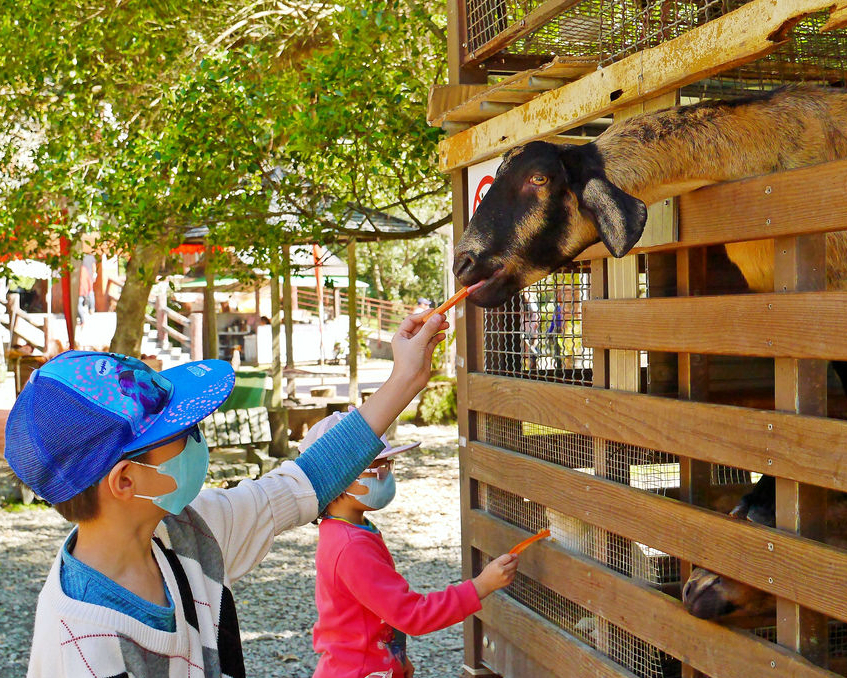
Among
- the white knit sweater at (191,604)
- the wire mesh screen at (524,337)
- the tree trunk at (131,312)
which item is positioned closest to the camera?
the white knit sweater at (191,604)

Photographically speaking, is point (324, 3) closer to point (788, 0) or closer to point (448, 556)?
point (448, 556)

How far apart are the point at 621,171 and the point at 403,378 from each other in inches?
33.6

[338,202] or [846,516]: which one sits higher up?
[338,202]

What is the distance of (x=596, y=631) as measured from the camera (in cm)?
338

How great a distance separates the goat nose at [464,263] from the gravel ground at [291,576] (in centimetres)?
357

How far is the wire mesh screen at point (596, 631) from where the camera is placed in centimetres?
316

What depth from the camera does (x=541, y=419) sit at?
3646 mm

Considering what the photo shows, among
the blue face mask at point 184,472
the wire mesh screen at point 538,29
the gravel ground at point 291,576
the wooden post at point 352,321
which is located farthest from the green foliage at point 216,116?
the blue face mask at point 184,472

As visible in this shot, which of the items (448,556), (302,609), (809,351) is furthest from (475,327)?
(448,556)

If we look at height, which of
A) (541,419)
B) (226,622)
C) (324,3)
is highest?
(324,3)

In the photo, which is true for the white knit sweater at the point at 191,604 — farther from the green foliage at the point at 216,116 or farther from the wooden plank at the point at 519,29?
the green foliage at the point at 216,116

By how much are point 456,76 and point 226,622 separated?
2886mm

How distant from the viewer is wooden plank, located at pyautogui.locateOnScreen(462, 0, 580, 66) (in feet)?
10.9

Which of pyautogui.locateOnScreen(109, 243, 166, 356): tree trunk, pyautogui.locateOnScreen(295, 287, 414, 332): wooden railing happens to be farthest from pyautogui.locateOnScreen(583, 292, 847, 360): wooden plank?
pyautogui.locateOnScreen(295, 287, 414, 332): wooden railing
